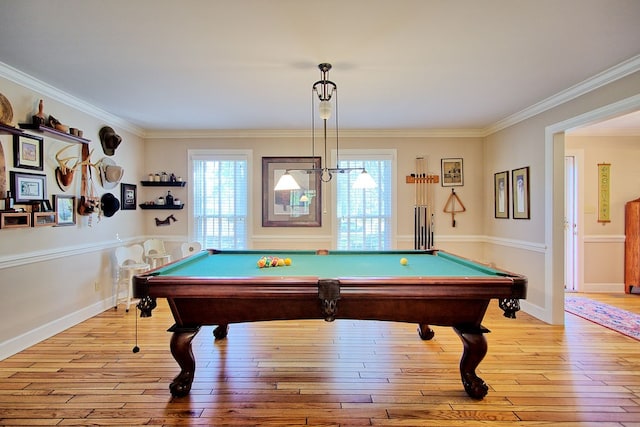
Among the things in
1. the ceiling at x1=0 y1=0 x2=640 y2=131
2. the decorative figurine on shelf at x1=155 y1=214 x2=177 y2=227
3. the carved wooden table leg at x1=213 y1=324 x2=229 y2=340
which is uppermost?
the ceiling at x1=0 y1=0 x2=640 y2=131

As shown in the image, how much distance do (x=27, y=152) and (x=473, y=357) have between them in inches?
163

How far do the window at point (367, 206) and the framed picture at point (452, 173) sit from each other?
774 mm

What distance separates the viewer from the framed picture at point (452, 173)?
15.7 ft

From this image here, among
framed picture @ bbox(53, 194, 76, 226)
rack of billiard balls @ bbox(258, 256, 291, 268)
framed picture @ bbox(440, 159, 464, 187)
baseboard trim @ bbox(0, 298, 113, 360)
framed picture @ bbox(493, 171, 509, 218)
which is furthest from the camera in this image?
framed picture @ bbox(440, 159, 464, 187)

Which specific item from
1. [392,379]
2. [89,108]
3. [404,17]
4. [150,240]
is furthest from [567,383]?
[89,108]

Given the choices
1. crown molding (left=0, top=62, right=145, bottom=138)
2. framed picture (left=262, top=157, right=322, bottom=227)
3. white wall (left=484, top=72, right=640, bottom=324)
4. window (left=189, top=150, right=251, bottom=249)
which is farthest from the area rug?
crown molding (left=0, top=62, right=145, bottom=138)

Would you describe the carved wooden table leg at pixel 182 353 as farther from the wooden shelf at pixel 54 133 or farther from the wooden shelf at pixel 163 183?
the wooden shelf at pixel 163 183

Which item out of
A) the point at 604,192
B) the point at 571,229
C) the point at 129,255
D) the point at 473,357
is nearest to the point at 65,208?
the point at 129,255

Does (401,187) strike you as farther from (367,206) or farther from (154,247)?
(154,247)

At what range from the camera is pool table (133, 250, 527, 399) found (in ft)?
6.37

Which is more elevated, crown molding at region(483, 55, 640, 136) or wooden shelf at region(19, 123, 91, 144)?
crown molding at region(483, 55, 640, 136)

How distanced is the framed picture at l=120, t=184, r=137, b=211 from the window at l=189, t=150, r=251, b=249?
0.78 m

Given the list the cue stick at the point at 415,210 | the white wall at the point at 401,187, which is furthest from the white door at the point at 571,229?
the cue stick at the point at 415,210

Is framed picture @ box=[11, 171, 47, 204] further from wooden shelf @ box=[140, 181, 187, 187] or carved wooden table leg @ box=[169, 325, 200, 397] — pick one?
carved wooden table leg @ box=[169, 325, 200, 397]
